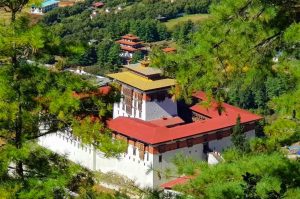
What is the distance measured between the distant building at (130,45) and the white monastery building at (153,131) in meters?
19.4

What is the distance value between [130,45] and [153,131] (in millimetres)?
25323

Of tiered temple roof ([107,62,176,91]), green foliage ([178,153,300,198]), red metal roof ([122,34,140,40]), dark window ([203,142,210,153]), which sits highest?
green foliage ([178,153,300,198])

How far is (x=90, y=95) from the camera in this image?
761 cm

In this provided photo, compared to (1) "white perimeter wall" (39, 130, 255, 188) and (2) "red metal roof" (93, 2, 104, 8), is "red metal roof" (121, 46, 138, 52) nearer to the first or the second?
(2) "red metal roof" (93, 2, 104, 8)

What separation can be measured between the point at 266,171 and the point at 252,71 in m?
1.34

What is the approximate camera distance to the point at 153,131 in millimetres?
23469

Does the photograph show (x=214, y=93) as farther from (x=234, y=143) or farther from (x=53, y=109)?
(x=234, y=143)

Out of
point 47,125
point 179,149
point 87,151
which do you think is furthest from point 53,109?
point 87,151

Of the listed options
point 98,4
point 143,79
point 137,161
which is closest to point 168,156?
point 137,161

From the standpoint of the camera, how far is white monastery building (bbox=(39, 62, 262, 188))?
23.2 metres

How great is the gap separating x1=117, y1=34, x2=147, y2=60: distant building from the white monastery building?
1942cm

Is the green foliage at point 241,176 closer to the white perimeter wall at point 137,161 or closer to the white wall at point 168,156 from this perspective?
the white perimeter wall at point 137,161

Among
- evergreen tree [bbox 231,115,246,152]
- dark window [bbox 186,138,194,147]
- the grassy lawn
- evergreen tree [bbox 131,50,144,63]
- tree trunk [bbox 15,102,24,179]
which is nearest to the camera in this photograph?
tree trunk [bbox 15,102,24,179]

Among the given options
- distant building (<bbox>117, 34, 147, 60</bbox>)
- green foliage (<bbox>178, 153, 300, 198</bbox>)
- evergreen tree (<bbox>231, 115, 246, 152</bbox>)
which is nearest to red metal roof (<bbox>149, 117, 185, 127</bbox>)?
evergreen tree (<bbox>231, 115, 246, 152</bbox>)
